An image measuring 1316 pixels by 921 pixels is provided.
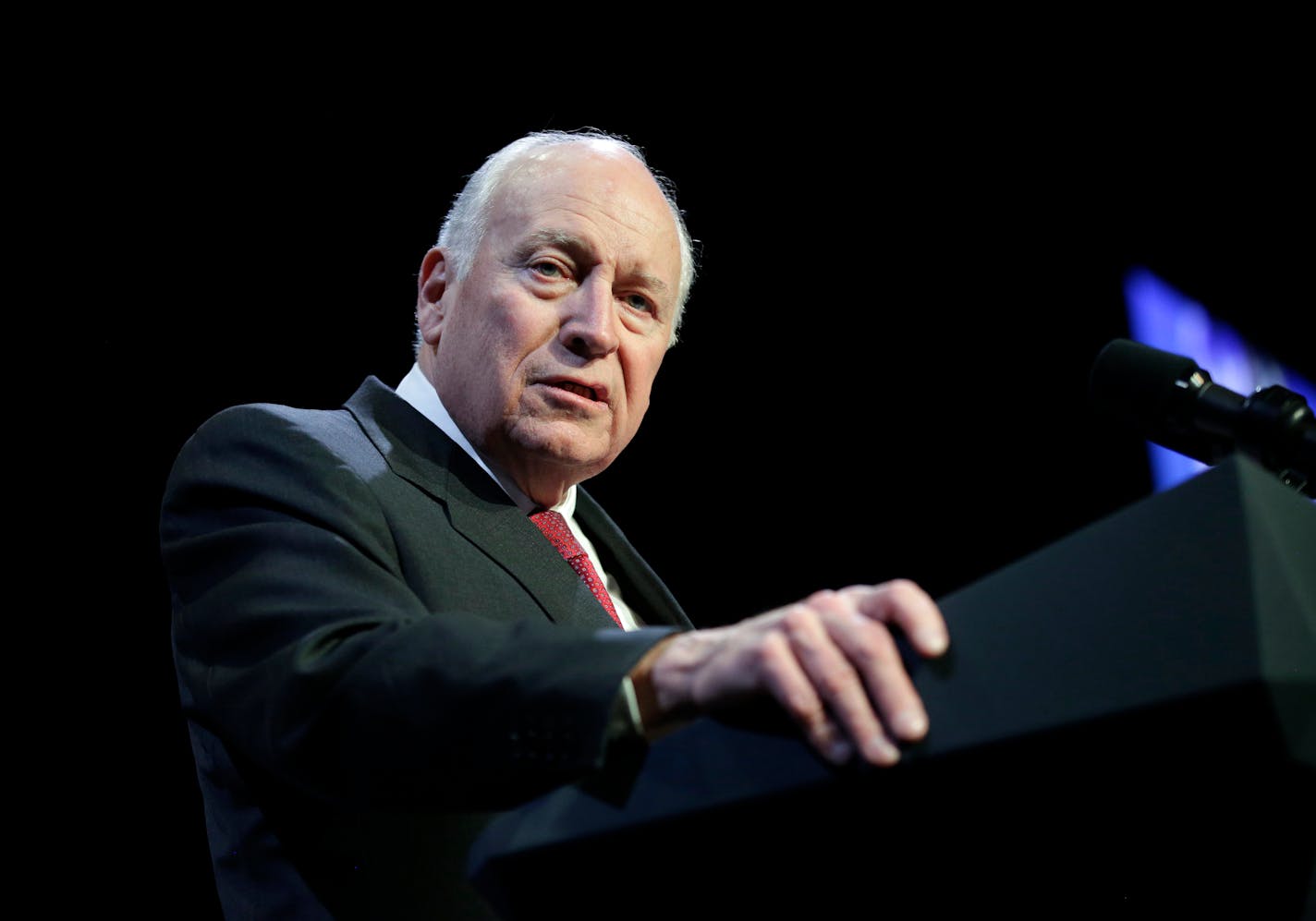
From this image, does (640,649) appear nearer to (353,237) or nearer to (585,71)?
(353,237)

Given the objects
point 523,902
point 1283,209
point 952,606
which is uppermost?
point 1283,209

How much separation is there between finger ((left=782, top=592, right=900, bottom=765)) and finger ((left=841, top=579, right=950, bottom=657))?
0.06ft

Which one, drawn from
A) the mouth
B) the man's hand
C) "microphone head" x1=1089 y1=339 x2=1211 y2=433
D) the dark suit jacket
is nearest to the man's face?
the mouth

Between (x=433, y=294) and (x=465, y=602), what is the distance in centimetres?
92

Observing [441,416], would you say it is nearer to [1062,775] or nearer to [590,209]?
[590,209]

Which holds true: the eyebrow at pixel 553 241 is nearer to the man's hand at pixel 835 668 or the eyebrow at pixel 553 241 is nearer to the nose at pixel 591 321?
the nose at pixel 591 321

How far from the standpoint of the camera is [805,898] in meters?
0.71

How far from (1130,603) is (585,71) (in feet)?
9.34

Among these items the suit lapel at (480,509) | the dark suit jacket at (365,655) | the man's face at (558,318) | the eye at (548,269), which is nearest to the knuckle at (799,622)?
the dark suit jacket at (365,655)

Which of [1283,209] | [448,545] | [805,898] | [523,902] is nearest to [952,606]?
[805,898]

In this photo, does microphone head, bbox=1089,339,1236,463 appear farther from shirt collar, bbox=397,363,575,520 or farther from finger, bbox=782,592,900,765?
shirt collar, bbox=397,363,575,520

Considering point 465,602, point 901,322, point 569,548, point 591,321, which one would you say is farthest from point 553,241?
point 901,322

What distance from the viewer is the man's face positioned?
1.88 m

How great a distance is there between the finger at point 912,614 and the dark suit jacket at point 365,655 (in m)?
0.19
